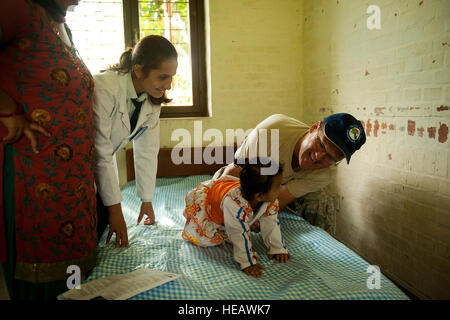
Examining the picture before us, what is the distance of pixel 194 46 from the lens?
3.25 metres

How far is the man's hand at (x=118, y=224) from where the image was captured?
140 centimetres

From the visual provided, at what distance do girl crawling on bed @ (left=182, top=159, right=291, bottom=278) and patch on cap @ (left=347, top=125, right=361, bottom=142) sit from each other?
1.31 ft

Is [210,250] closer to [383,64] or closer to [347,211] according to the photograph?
[347,211]

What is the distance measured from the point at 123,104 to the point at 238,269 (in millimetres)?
870

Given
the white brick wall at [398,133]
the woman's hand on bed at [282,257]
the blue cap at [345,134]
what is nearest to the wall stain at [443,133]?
the white brick wall at [398,133]

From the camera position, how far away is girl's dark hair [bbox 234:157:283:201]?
143cm

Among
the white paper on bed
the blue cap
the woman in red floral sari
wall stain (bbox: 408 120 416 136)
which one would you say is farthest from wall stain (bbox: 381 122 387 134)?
the woman in red floral sari

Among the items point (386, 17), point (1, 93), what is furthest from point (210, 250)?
point (386, 17)

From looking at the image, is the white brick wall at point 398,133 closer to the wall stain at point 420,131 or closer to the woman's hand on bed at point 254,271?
the wall stain at point 420,131

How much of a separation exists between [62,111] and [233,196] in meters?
0.75

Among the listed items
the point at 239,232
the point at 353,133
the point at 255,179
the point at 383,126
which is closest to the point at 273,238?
the point at 239,232

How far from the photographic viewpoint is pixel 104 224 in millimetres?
1651

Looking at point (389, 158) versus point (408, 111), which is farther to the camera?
point (389, 158)

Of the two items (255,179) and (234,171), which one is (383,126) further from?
(255,179)
